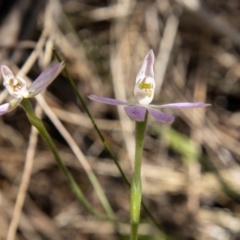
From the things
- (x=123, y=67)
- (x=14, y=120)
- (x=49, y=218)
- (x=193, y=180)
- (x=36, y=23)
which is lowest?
(x=49, y=218)

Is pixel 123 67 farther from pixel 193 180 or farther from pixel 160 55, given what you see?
pixel 193 180

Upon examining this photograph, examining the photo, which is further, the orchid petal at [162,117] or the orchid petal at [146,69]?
the orchid petal at [146,69]

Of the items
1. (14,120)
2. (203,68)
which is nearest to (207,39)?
(203,68)

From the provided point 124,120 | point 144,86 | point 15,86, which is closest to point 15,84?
point 15,86

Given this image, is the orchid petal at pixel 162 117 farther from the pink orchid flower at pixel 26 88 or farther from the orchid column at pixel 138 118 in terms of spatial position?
the pink orchid flower at pixel 26 88

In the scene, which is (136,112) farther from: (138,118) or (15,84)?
(15,84)

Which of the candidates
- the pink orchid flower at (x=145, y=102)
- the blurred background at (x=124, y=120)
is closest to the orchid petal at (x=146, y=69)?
the pink orchid flower at (x=145, y=102)

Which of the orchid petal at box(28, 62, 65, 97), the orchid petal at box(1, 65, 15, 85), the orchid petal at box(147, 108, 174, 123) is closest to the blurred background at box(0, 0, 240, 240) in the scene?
the orchid petal at box(1, 65, 15, 85)
